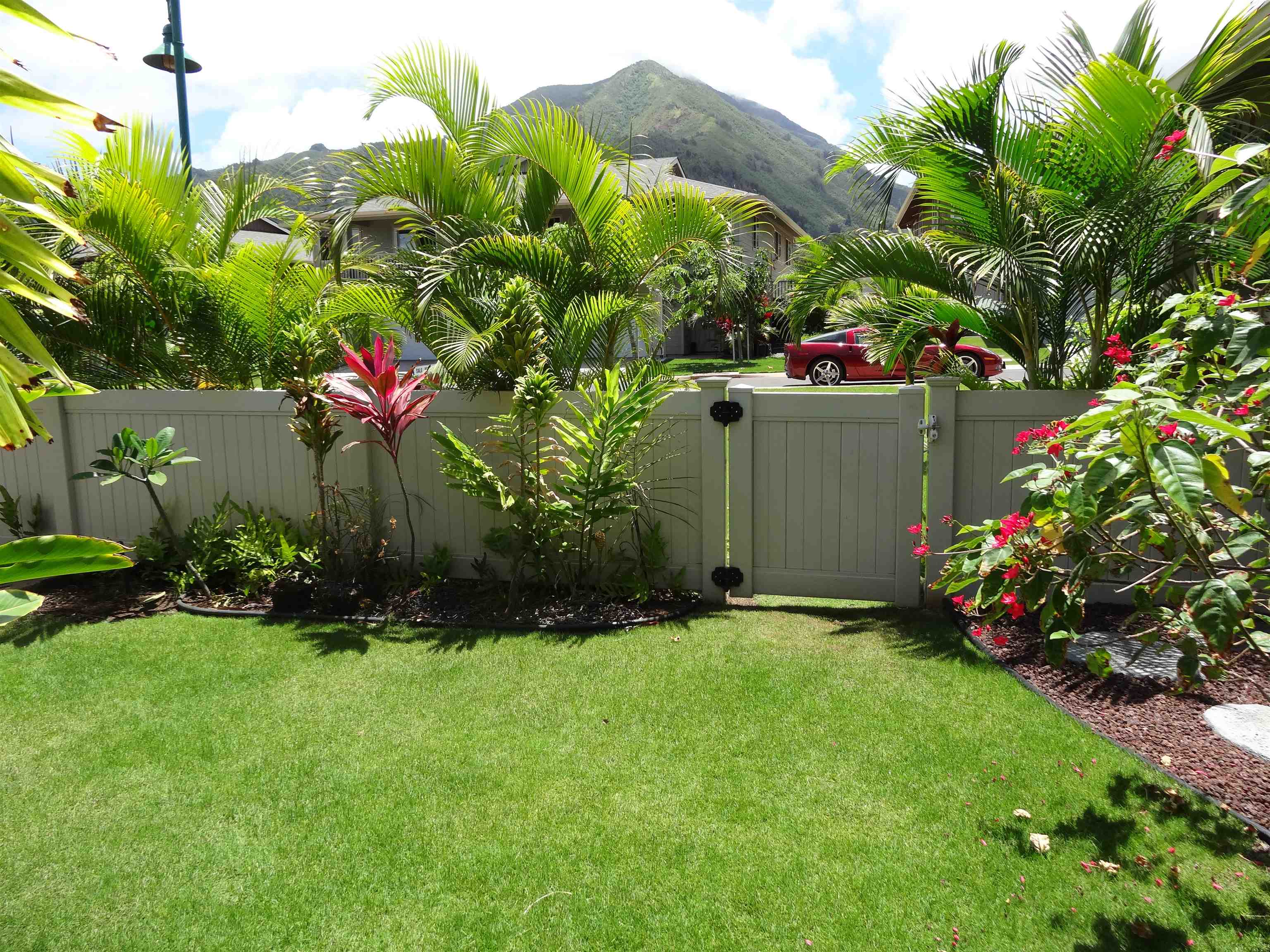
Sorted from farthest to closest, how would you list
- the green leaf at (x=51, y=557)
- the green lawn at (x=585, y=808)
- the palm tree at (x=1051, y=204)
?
the palm tree at (x=1051, y=204), the green lawn at (x=585, y=808), the green leaf at (x=51, y=557)

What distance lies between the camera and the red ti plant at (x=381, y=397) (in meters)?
5.39

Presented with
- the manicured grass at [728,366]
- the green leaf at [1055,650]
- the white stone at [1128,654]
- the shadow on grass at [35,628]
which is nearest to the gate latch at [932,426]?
the white stone at [1128,654]

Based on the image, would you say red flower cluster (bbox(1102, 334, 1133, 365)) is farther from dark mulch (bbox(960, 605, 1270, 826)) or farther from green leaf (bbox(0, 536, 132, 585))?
green leaf (bbox(0, 536, 132, 585))

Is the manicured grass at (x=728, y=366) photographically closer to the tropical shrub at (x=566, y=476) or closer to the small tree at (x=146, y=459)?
the tropical shrub at (x=566, y=476)

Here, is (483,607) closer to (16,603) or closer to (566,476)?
(566,476)

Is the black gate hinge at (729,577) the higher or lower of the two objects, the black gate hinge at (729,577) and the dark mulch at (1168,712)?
the higher

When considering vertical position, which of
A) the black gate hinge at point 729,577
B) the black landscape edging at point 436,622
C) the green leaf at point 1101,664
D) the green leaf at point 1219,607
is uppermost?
the green leaf at point 1219,607

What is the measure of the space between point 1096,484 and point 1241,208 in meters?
0.71

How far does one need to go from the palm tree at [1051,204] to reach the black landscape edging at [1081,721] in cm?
163

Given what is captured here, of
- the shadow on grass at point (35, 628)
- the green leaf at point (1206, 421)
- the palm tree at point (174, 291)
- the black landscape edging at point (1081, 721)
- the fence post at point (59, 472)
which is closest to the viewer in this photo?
the green leaf at point (1206, 421)

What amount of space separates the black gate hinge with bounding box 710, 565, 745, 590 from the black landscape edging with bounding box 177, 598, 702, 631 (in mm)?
180

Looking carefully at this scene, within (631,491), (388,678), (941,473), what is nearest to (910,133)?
(941,473)

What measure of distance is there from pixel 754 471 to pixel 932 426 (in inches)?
40.9

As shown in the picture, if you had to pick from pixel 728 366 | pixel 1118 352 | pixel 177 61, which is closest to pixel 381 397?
pixel 1118 352
